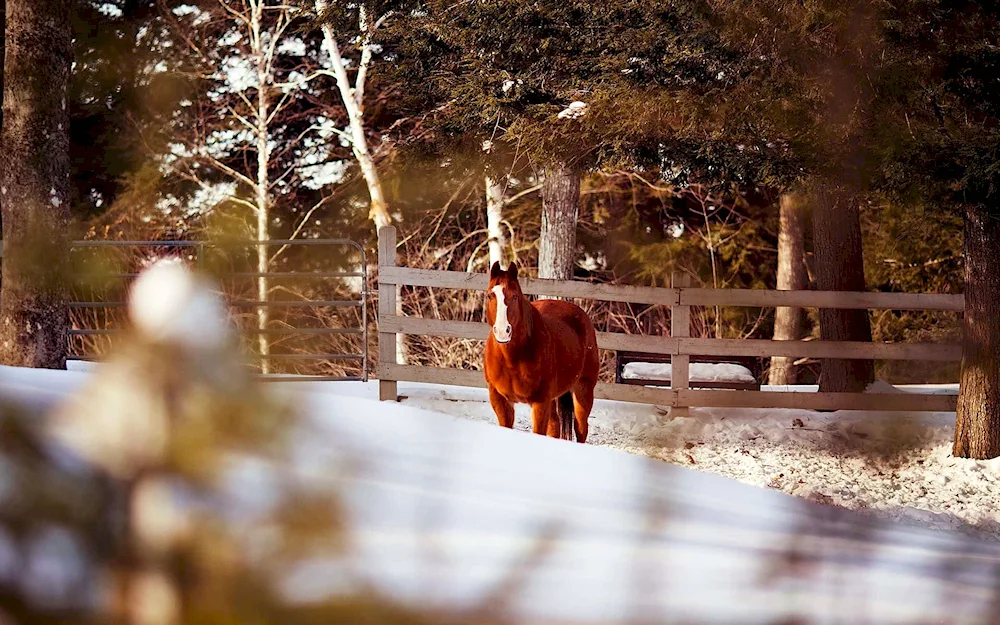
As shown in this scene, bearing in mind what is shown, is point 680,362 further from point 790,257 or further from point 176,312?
point 176,312

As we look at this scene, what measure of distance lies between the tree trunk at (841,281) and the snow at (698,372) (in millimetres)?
811

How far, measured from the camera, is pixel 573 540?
1.75ft

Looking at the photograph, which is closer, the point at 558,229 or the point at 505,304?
the point at 505,304

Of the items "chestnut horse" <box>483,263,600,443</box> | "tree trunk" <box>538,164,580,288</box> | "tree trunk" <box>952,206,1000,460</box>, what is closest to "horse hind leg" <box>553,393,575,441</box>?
"chestnut horse" <box>483,263,600,443</box>

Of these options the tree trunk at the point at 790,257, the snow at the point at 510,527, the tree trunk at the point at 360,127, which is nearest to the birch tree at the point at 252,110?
the tree trunk at the point at 360,127

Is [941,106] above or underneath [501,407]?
above

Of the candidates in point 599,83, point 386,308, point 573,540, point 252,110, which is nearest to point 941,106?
point 599,83

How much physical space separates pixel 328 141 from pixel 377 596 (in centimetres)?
1584

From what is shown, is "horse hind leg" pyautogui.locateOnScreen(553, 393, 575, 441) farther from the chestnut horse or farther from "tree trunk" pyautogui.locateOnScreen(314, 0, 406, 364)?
"tree trunk" pyautogui.locateOnScreen(314, 0, 406, 364)

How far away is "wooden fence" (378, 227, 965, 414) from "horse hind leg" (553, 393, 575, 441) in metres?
2.07

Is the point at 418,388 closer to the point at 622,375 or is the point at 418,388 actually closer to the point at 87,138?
the point at 622,375

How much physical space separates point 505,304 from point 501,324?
103mm

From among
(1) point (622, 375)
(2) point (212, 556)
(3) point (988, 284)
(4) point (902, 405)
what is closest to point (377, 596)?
(2) point (212, 556)

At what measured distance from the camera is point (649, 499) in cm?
63
